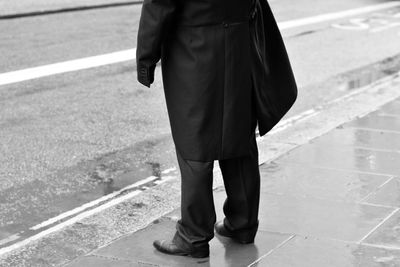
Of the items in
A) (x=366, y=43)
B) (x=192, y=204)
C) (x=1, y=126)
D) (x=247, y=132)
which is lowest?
(x=366, y=43)

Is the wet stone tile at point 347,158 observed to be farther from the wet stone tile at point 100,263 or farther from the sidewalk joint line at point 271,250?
the wet stone tile at point 100,263

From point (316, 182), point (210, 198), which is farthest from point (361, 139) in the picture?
point (210, 198)

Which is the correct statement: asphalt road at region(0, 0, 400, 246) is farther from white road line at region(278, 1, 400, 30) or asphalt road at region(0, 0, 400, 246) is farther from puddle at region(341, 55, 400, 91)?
white road line at region(278, 1, 400, 30)

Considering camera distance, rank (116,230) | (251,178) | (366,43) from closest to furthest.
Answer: (251,178) < (116,230) < (366,43)

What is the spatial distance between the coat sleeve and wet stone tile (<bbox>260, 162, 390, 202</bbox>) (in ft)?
5.52

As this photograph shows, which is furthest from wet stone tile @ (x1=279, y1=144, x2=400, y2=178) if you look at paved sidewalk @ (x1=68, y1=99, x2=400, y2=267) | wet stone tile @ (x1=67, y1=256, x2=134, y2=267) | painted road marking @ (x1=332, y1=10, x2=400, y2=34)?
painted road marking @ (x1=332, y1=10, x2=400, y2=34)

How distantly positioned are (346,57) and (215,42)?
7784 millimetres

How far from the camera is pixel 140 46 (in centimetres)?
461

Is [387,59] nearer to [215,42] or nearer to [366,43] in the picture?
[366,43]

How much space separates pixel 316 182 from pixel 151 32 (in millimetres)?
2109

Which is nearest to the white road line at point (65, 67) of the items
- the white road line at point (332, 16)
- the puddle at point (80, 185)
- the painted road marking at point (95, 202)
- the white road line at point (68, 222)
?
the puddle at point (80, 185)

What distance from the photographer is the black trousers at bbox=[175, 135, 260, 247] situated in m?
4.78

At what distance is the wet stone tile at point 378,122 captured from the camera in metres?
7.82

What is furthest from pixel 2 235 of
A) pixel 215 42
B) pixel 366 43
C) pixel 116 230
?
pixel 366 43
